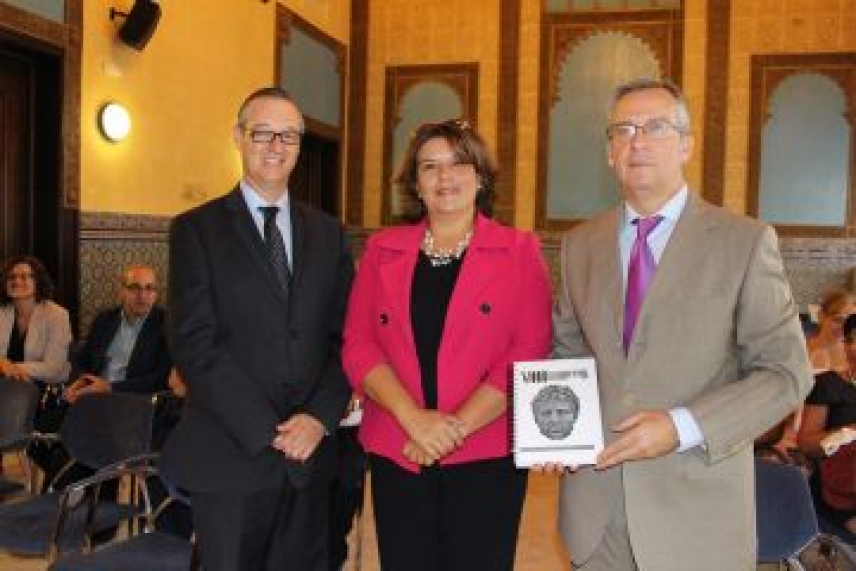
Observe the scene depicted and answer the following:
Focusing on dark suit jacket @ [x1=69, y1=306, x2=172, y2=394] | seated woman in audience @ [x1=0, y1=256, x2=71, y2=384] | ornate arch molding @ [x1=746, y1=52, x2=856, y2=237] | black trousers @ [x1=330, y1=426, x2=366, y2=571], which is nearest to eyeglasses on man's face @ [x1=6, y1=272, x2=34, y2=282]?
seated woman in audience @ [x1=0, y1=256, x2=71, y2=384]

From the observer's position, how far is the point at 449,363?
215 centimetres

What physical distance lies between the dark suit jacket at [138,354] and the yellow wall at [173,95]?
1.44 meters

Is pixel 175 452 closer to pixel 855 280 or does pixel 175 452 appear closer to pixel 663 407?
pixel 663 407

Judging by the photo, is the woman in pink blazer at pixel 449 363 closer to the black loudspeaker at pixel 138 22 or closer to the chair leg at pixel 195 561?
the chair leg at pixel 195 561

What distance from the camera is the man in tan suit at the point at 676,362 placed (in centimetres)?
168

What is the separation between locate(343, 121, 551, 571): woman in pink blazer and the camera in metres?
2.16

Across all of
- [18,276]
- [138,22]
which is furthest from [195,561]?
[138,22]

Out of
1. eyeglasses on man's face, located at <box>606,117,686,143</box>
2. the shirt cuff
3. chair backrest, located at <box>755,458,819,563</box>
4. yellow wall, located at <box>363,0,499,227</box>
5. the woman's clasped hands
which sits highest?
yellow wall, located at <box>363,0,499,227</box>

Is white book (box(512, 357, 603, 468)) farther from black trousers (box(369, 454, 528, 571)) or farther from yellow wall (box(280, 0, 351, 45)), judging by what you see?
yellow wall (box(280, 0, 351, 45))

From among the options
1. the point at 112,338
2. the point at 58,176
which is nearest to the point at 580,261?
the point at 112,338

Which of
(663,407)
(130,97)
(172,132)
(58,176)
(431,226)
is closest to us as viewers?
(663,407)

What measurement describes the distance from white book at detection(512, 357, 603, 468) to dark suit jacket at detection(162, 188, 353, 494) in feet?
2.00

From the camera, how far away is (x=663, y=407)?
68.4 inches

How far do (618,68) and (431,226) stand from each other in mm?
7163
